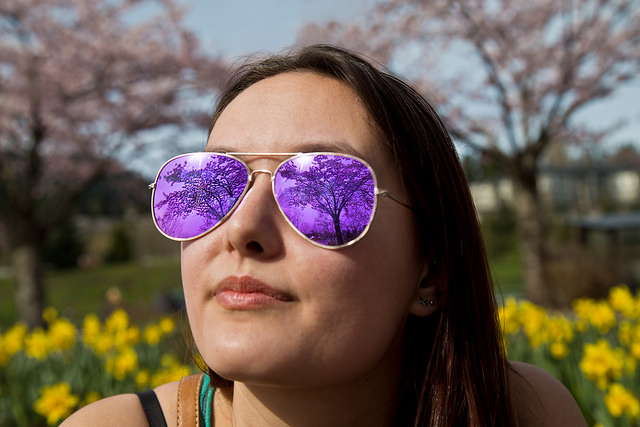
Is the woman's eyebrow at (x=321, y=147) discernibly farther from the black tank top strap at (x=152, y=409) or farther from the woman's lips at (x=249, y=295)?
the black tank top strap at (x=152, y=409)

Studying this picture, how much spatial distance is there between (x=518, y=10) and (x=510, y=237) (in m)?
20.1

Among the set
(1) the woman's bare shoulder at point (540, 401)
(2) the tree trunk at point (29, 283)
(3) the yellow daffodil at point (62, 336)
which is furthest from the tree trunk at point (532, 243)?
(1) the woman's bare shoulder at point (540, 401)

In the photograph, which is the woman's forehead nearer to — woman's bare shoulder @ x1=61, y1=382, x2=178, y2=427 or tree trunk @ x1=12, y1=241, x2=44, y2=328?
woman's bare shoulder @ x1=61, y1=382, x2=178, y2=427

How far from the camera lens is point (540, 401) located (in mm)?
1333

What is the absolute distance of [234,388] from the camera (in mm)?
1206

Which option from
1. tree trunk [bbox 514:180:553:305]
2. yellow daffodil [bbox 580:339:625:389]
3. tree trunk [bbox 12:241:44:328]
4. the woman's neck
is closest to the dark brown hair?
the woman's neck

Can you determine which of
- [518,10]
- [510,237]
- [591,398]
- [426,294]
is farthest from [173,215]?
[510,237]

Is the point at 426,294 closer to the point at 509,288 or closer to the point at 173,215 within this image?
the point at 173,215

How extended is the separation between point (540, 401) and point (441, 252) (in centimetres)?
49

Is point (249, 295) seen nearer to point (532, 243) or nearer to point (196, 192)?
point (196, 192)

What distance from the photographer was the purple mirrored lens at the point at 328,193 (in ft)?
3.29

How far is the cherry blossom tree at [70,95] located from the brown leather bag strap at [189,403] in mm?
8511

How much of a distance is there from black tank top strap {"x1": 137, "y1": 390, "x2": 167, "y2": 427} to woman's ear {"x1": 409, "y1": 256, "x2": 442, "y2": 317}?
60 centimetres

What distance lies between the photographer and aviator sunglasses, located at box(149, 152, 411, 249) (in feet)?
3.28
